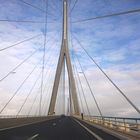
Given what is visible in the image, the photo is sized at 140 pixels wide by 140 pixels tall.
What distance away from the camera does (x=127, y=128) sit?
18.2m

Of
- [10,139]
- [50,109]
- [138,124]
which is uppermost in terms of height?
[50,109]

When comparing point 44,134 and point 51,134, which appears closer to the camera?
point 44,134

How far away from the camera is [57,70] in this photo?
5147cm

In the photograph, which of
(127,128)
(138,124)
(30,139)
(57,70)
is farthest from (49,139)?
(57,70)

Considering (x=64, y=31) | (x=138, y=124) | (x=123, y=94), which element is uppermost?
(x=64, y=31)

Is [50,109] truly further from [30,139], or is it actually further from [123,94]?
[30,139]

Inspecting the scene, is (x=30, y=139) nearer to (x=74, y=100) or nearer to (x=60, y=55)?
(x=60, y=55)

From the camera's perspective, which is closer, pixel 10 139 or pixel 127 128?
pixel 10 139

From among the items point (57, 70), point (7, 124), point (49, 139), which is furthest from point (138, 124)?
point (57, 70)

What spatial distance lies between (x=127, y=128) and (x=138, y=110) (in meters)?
5.37

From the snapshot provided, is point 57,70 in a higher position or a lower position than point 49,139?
higher

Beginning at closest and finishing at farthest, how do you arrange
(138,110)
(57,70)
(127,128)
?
(138,110) < (127,128) < (57,70)

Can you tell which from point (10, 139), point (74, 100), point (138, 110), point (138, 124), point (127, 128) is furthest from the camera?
point (74, 100)

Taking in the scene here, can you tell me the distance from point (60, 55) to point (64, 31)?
476 cm
